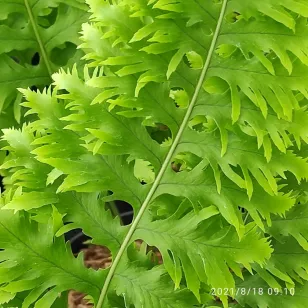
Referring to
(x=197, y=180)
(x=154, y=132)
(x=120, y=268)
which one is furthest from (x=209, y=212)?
(x=154, y=132)

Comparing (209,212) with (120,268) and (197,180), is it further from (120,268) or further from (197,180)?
(120,268)

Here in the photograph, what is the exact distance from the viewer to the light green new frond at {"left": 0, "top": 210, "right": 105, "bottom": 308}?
75cm

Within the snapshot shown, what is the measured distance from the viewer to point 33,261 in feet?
2.49

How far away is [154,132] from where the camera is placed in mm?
1073

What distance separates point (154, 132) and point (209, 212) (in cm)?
36

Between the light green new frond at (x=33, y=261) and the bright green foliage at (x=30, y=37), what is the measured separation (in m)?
0.31

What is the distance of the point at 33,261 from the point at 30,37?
0.48 m

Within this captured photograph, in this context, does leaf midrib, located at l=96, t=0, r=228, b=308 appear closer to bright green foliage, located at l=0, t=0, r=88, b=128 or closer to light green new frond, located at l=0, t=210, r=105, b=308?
light green new frond, located at l=0, t=210, r=105, b=308

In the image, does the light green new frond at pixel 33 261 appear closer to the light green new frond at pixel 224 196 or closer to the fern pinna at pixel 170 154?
the fern pinna at pixel 170 154

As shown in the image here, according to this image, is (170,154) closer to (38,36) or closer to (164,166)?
(164,166)

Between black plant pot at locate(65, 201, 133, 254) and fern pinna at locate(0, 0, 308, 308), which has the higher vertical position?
fern pinna at locate(0, 0, 308, 308)

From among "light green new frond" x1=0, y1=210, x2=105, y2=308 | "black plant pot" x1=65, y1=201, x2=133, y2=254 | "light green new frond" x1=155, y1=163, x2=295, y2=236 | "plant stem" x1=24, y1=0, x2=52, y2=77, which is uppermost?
"plant stem" x1=24, y1=0, x2=52, y2=77

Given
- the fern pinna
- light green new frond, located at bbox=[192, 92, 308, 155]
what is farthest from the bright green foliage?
light green new frond, located at bbox=[192, 92, 308, 155]

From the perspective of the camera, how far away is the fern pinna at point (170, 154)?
697 millimetres
